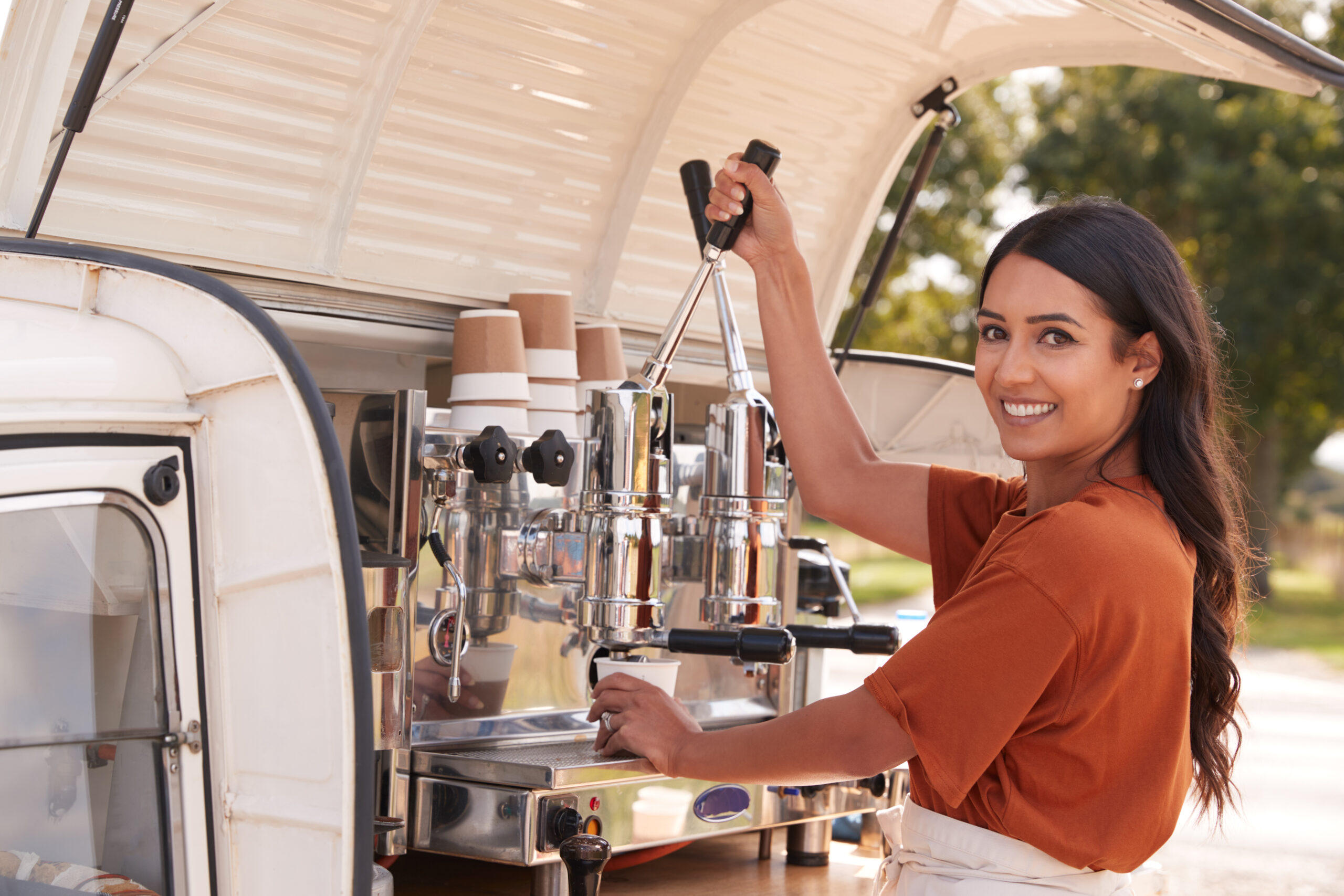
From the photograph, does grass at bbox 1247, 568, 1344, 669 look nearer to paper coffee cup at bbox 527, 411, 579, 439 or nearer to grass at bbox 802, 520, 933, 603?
grass at bbox 802, 520, 933, 603

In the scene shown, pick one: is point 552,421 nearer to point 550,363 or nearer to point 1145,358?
point 550,363

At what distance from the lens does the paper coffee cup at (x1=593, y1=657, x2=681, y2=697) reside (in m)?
1.76

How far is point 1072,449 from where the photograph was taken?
1321 mm

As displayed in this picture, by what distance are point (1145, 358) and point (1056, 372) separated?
10 cm

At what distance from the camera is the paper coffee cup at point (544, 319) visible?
2.03 m

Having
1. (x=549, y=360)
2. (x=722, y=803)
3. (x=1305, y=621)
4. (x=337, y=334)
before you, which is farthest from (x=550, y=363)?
(x=1305, y=621)

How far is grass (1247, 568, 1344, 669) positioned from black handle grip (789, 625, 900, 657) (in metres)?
10.4

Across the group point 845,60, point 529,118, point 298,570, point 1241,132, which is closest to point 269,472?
point 298,570

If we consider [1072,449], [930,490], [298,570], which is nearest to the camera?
[298,570]

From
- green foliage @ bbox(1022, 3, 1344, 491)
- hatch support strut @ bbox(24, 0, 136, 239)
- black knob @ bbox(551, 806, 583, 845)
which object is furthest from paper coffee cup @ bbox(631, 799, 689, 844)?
green foliage @ bbox(1022, 3, 1344, 491)

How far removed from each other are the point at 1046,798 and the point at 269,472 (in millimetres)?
790

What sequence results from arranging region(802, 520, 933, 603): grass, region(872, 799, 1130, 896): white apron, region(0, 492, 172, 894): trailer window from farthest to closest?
region(802, 520, 933, 603): grass → region(872, 799, 1130, 896): white apron → region(0, 492, 172, 894): trailer window

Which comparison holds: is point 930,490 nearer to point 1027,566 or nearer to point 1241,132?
point 1027,566

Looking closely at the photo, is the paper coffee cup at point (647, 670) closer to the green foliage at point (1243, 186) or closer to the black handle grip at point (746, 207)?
the black handle grip at point (746, 207)
